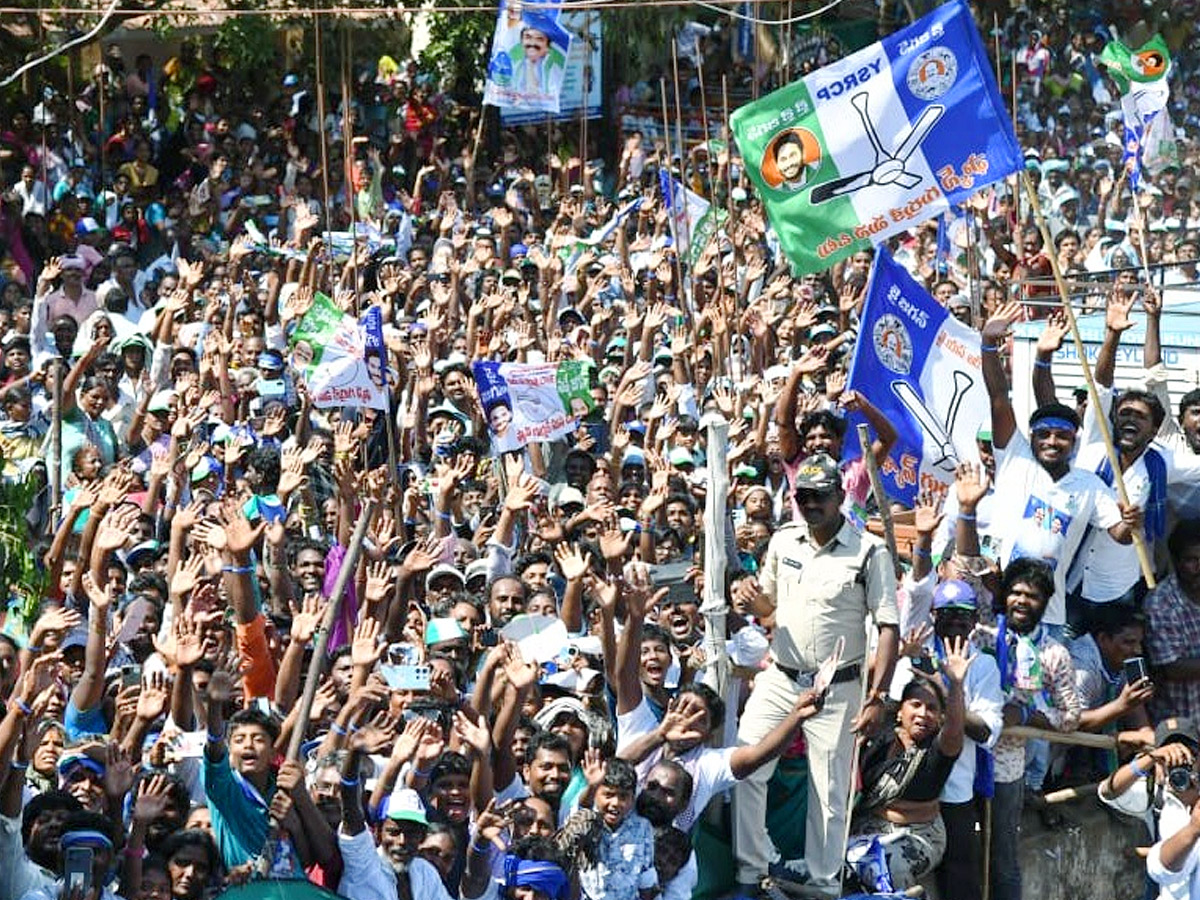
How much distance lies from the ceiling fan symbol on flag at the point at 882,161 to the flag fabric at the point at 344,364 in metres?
2.45

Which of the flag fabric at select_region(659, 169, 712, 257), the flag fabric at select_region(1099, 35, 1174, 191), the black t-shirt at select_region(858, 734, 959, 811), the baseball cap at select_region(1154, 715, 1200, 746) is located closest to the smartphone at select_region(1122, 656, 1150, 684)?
the baseball cap at select_region(1154, 715, 1200, 746)

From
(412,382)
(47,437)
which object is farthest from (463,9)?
(47,437)

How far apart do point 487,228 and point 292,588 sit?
8397 mm

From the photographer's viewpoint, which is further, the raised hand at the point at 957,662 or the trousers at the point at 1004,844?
the trousers at the point at 1004,844

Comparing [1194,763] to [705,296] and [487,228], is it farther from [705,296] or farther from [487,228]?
[487,228]

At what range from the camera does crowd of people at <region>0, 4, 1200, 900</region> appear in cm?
757

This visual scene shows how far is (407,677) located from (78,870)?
5.65 feet

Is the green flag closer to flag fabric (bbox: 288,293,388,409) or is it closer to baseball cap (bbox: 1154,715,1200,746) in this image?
flag fabric (bbox: 288,293,388,409)

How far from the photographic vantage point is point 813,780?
8.75 meters

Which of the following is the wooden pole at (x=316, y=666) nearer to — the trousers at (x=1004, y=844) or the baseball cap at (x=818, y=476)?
the baseball cap at (x=818, y=476)

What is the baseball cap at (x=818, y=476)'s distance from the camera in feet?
27.9

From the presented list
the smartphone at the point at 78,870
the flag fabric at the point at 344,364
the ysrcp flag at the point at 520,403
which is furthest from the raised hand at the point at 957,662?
the flag fabric at the point at 344,364

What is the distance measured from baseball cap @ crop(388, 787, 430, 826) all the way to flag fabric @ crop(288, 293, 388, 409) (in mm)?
5043

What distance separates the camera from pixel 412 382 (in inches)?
515
